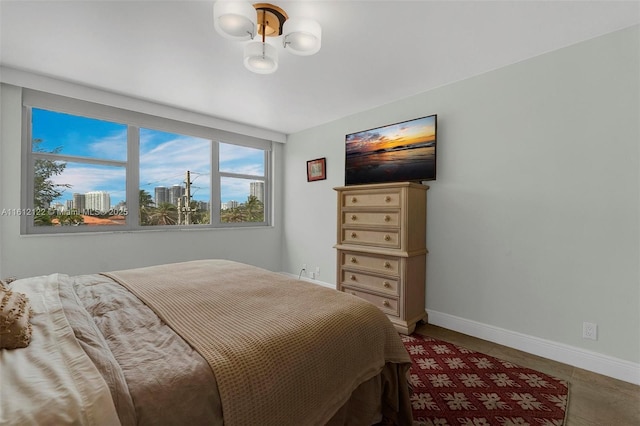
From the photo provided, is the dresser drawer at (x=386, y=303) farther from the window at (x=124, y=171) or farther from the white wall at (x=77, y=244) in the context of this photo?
the window at (x=124, y=171)

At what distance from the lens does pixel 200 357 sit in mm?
956

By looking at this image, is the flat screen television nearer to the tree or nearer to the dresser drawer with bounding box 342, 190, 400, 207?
the dresser drawer with bounding box 342, 190, 400, 207

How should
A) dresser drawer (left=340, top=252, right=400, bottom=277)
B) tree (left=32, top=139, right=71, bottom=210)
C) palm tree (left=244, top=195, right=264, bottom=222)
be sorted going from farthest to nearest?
1. palm tree (left=244, top=195, right=264, bottom=222)
2. tree (left=32, top=139, right=71, bottom=210)
3. dresser drawer (left=340, top=252, right=400, bottom=277)

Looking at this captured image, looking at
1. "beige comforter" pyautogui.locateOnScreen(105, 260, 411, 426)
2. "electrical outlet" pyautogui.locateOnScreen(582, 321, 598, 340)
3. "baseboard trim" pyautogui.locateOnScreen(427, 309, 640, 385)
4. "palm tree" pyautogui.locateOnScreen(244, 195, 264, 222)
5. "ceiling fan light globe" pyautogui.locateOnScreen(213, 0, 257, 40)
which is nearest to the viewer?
"beige comforter" pyautogui.locateOnScreen(105, 260, 411, 426)

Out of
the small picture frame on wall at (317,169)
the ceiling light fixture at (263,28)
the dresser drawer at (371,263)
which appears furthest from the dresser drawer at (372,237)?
the ceiling light fixture at (263,28)

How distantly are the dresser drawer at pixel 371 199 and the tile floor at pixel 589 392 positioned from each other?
138cm

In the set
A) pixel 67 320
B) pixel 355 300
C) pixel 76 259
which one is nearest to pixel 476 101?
pixel 355 300

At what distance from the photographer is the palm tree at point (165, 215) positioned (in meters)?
3.65

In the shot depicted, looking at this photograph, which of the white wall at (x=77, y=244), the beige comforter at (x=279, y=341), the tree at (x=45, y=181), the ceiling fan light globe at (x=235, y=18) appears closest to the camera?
the beige comforter at (x=279, y=341)

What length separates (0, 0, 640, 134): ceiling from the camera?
1.84m

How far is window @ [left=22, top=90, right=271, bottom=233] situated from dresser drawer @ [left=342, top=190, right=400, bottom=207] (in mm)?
1999

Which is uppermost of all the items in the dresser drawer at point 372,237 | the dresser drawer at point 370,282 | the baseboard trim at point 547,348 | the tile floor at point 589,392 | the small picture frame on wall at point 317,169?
the small picture frame on wall at point 317,169

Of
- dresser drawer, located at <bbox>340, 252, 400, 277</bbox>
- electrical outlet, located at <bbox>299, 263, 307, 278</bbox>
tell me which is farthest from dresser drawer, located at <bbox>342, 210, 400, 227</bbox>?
electrical outlet, located at <bbox>299, 263, 307, 278</bbox>

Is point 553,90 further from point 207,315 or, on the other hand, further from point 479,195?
point 207,315
